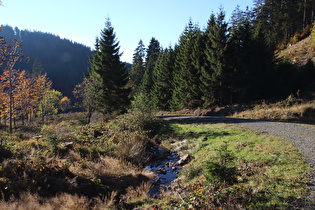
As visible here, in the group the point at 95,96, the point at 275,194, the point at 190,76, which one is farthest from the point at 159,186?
the point at 190,76

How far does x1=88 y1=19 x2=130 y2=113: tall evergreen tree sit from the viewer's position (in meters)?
21.5

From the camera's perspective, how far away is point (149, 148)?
10.6m

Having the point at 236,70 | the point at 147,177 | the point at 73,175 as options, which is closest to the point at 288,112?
the point at 236,70

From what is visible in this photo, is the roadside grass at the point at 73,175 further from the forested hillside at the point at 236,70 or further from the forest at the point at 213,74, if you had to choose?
the forested hillside at the point at 236,70

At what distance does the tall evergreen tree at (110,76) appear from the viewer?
2148 centimetres

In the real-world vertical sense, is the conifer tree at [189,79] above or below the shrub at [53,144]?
above

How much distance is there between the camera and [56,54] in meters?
162

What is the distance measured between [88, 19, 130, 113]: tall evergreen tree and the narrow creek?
1242cm

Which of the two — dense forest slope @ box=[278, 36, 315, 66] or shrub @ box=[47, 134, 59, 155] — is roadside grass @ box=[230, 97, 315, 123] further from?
shrub @ box=[47, 134, 59, 155]

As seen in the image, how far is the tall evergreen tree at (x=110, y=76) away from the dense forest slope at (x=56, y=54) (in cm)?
11874

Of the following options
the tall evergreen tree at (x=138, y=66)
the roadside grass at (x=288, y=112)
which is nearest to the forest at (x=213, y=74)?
the roadside grass at (x=288, y=112)

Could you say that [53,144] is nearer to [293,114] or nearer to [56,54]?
[293,114]

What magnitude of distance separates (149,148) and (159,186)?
4231 millimetres

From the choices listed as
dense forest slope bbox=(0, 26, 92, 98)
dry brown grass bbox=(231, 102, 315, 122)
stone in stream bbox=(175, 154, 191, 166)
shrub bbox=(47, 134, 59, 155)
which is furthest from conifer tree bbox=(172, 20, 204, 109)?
dense forest slope bbox=(0, 26, 92, 98)
